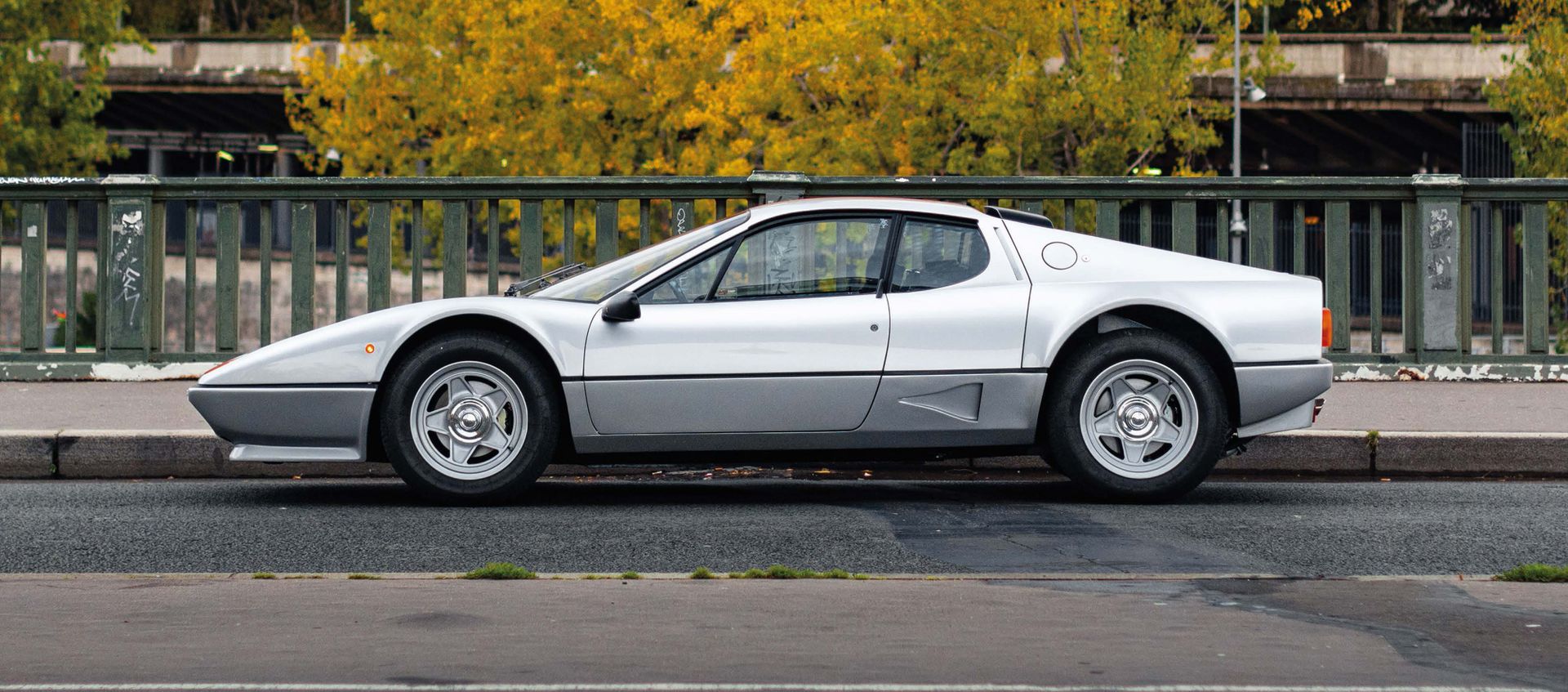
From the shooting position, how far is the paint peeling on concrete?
10.8 metres

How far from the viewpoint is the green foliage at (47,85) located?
2675 centimetres

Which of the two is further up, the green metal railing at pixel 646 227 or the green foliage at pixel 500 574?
the green metal railing at pixel 646 227

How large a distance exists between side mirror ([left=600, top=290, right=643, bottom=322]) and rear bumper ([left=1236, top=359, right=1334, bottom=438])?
89.9 inches

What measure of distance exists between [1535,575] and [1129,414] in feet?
6.51

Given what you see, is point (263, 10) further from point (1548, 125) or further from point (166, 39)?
point (1548, 125)

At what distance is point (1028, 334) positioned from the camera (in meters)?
6.95

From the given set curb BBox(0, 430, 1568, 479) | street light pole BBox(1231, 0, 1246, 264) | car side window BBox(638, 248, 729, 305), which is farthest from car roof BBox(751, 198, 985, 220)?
street light pole BBox(1231, 0, 1246, 264)

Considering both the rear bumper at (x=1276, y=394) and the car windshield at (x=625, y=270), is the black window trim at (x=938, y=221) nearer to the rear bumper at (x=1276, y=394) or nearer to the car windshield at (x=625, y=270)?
the car windshield at (x=625, y=270)

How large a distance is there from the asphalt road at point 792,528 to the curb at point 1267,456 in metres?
0.22

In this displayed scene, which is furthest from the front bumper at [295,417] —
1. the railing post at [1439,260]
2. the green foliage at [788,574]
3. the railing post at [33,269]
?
the railing post at [1439,260]

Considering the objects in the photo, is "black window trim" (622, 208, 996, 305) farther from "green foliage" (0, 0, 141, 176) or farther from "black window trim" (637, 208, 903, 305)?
"green foliage" (0, 0, 141, 176)

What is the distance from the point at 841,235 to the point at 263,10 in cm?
8347

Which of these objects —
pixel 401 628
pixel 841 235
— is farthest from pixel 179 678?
pixel 841 235

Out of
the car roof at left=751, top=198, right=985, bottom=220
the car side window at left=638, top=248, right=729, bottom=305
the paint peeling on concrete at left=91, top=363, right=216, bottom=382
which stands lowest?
the paint peeling on concrete at left=91, top=363, right=216, bottom=382
